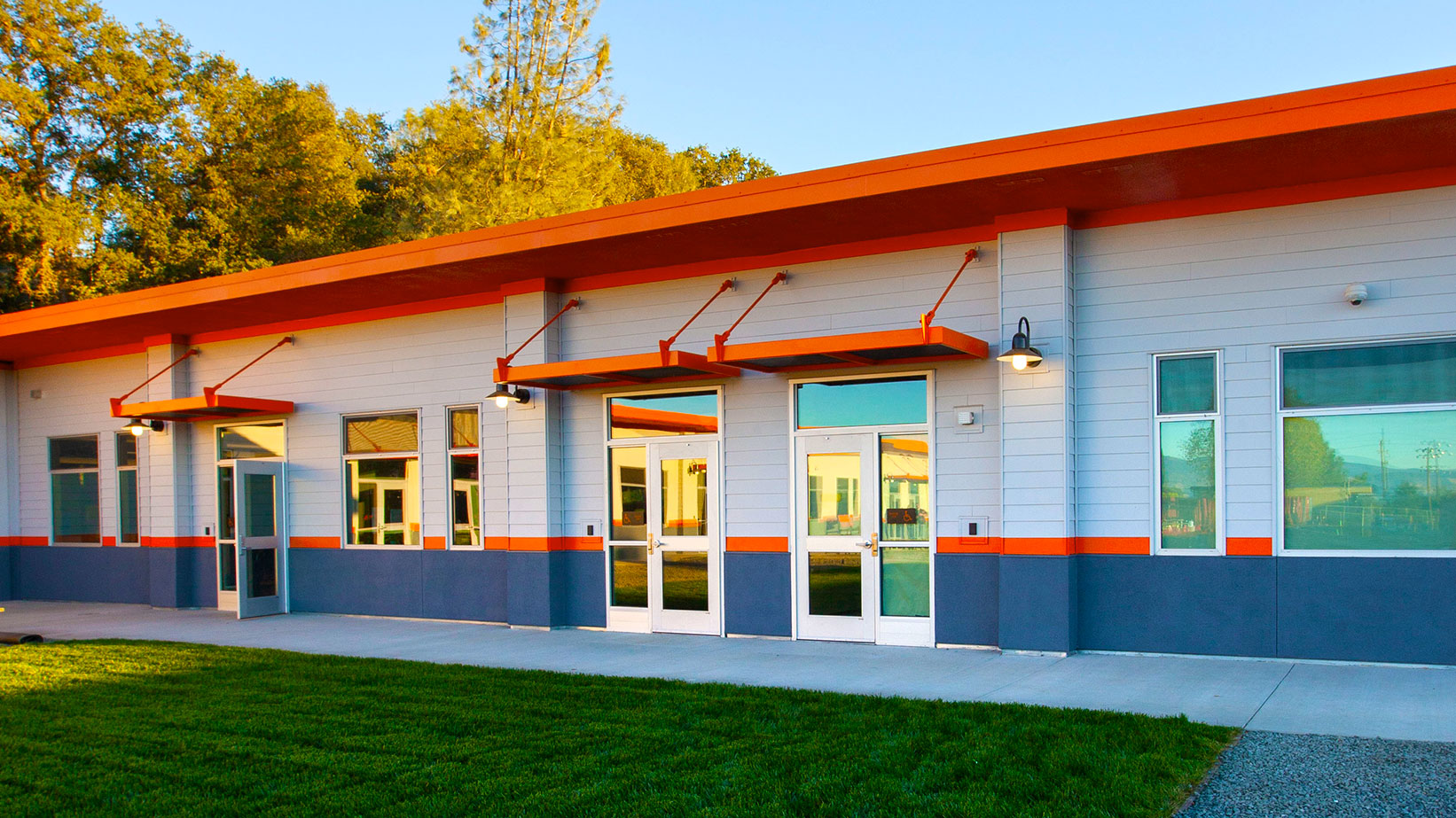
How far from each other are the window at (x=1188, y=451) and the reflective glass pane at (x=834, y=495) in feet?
8.44

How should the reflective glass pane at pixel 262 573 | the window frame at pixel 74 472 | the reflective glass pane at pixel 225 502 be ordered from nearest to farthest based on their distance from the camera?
the reflective glass pane at pixel 262 573 < the reflective glass pane at pixel 225 502 < the window frame at pixel 74 472

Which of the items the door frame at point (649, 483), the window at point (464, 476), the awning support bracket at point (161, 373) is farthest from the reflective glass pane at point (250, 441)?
the door frame at point (649, 483)

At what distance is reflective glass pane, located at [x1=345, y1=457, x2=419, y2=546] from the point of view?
12.8 meters

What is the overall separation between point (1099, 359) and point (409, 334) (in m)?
7.74

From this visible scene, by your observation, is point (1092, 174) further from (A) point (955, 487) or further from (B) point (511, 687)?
(B) point (511, 687)

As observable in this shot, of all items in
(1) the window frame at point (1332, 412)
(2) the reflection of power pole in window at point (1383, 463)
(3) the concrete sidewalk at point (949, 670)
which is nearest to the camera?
(3) the concrete sidewalk at point (949, 670)

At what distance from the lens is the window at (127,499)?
15414mm

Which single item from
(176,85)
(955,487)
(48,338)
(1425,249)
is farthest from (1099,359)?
(176,85)

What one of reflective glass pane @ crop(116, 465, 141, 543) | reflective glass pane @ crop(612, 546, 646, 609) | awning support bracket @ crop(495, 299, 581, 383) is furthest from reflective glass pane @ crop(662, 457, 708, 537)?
reflective glass pane @ crop(116, 465, 141, 543)

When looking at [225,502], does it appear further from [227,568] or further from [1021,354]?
[1021,354]

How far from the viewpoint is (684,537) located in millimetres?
10859

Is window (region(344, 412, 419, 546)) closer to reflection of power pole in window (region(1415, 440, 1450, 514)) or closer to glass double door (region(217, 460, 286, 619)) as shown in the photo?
glass double door (region(217, 460, 286, 619))

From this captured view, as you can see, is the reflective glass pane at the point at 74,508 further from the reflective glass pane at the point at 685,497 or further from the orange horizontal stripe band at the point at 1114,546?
the orange horizontal stripe band at the point at 1114,546

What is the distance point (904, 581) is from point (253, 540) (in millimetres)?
8225
